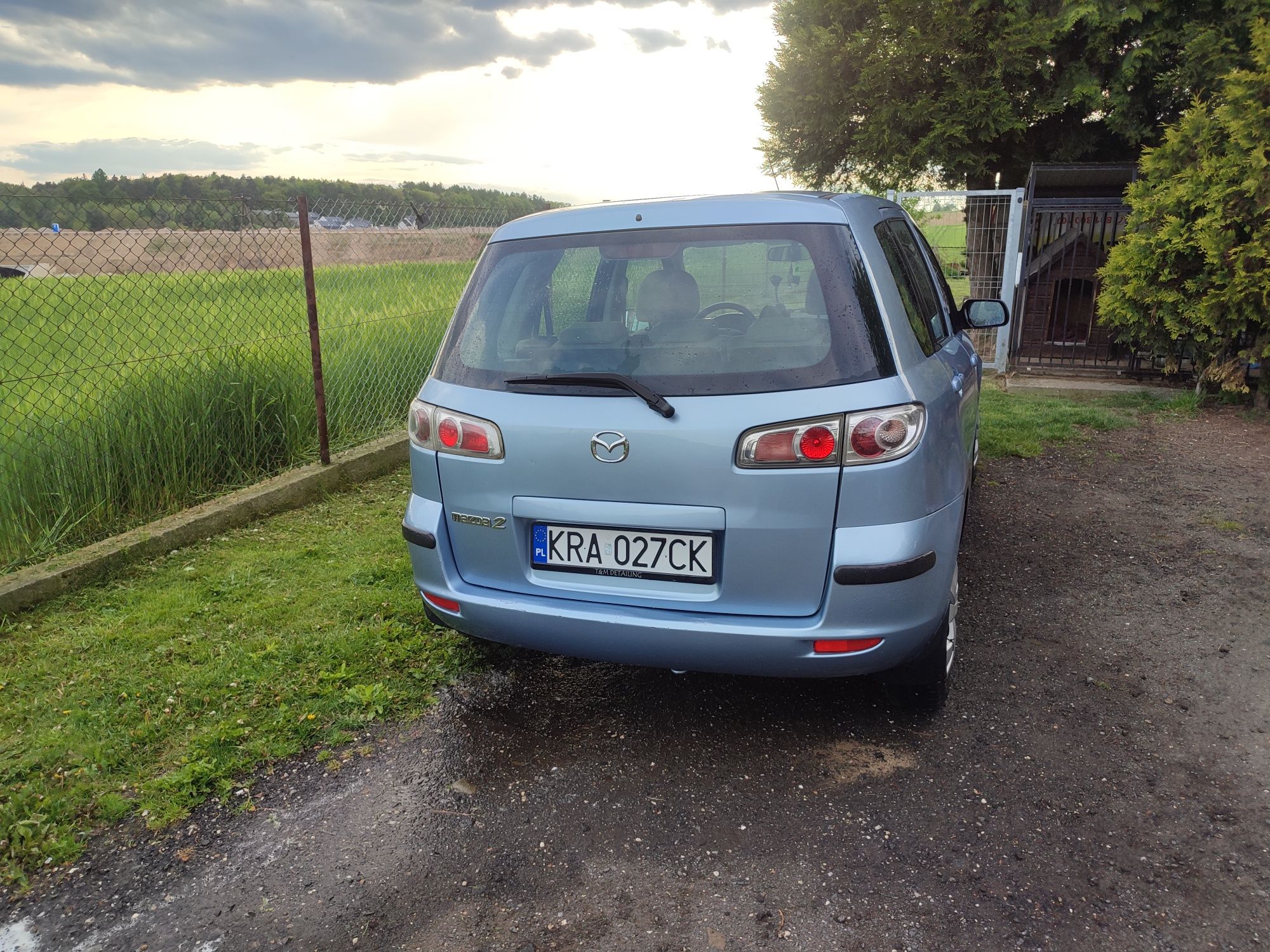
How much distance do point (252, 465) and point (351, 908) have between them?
4.12 metres

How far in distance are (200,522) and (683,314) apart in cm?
346

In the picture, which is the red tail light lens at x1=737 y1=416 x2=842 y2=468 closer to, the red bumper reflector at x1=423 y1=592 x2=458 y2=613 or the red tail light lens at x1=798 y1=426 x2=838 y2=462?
the red tail light lens at x1=798 y1=426 x2=838 y2=462

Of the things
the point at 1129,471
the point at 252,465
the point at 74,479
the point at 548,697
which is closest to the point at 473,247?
the point at 252,465

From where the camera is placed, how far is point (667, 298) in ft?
9.53

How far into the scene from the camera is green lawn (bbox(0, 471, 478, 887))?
286 cm

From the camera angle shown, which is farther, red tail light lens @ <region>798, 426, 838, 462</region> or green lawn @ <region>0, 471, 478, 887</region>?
green lawn @ <region>0, 471, 478, 887</region>

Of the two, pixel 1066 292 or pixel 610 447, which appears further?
pixel 1066 292

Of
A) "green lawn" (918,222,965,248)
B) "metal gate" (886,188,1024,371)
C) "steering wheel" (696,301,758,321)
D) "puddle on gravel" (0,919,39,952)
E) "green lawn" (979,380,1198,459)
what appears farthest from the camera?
"green lawn" (918,222,965,248)

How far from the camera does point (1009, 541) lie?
516 cm

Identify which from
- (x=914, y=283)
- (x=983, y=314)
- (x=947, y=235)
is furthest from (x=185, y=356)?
(x=947, y=235)

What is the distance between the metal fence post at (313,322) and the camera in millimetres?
5973

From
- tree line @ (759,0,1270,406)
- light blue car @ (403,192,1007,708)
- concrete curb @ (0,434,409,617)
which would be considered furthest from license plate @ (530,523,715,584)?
tree line @ (759,0,1270,406)

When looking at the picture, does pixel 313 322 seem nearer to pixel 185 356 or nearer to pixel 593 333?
pixel 185 356

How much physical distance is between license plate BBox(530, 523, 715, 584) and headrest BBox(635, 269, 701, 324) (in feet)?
2.28
